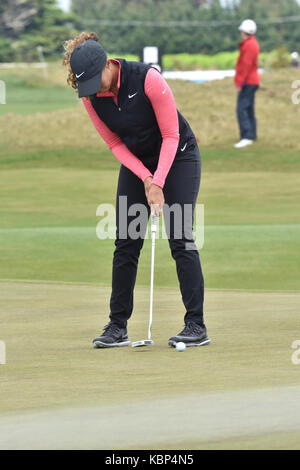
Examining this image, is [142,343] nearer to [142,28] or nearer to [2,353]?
[2,353]

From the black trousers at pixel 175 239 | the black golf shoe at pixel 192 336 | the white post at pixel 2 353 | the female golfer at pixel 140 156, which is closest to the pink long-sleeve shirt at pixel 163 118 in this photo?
the female golfer at pixel 140 156

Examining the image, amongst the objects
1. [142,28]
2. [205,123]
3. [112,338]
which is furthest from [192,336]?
[142,28]

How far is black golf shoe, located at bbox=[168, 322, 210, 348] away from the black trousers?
78mm

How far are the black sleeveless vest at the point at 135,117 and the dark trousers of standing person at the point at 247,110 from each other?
543 inches

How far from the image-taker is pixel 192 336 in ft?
18.4

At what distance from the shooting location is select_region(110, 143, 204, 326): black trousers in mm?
5715

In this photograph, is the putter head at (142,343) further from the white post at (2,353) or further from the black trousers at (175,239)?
the white post at (2,353)

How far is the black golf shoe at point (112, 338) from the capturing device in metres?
5.62

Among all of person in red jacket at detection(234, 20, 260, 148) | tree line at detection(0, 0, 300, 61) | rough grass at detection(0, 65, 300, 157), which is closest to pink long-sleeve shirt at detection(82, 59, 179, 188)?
person in red jacket at detection(234, 20, 260, 148)

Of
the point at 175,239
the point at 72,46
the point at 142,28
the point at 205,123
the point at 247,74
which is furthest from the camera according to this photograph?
the point at 142,28

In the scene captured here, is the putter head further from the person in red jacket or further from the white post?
the person in red jacket

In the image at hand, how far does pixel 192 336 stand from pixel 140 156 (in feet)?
3.30

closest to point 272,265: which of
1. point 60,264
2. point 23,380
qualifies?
point 60,264

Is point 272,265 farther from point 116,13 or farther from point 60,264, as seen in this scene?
point 116,13
